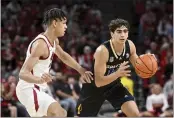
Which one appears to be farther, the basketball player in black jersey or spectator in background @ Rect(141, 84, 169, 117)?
spectator in background @ Rect(141, 84, 169, 117)

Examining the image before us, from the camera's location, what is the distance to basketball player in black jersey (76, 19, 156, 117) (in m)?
7.16

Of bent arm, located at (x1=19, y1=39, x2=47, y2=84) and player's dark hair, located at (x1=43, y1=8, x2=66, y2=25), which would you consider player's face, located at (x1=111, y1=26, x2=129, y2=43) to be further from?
bent arm, located at (x1=19, y1=39, x2=47, y2=84)

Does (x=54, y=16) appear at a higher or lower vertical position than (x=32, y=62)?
higher

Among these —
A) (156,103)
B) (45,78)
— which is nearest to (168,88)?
(156,103)

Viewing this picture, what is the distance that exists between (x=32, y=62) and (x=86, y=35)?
32.8 feet

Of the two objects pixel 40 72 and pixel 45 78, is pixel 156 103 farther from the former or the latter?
pixel 45 78

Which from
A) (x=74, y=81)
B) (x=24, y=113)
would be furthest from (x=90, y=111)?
(x=74, y=81)

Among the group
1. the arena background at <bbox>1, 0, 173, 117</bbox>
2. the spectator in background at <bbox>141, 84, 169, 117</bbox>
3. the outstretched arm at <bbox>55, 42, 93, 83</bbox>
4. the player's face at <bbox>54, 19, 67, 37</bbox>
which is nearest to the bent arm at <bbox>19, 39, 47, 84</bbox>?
the player's face at <bbox>54, 19, 67, 37</bbox>

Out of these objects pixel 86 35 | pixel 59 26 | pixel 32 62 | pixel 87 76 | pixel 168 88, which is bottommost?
pixel 168 88

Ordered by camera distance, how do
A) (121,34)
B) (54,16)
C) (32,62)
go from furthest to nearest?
(121,34), (54,16), (32,62)

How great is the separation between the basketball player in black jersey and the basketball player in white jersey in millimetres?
751

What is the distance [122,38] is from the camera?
281 inches

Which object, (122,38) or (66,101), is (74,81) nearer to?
(66,101)

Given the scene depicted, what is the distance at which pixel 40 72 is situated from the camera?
264 inches
